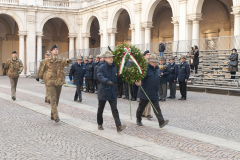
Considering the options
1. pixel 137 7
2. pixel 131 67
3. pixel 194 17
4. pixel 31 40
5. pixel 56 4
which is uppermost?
pixel 56 4

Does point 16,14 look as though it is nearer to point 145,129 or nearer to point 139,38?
point 139,38

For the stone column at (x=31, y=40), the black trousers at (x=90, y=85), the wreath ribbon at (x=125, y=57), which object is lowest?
the black trousers at (x=90, y=85)

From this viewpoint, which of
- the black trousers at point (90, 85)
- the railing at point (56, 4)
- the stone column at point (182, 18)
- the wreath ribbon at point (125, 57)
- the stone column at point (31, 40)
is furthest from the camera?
the railing at point (56, 4)

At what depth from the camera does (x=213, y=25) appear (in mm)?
25906

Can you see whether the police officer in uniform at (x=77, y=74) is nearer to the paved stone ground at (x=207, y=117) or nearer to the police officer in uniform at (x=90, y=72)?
the paved stone ground at (x=207, y=117)

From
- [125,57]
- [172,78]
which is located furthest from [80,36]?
[125,57]

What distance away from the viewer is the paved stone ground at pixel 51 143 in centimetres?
522

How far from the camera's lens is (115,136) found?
21.4ft

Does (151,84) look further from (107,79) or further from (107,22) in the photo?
(107,22)

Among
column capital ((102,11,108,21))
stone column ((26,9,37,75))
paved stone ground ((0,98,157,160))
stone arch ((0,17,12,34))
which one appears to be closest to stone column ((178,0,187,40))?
column capital ((102,11,108,21))

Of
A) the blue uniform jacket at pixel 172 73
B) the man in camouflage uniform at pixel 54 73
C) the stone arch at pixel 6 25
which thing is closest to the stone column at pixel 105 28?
the stone arch at pixel 6 25

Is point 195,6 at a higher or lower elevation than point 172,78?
higher

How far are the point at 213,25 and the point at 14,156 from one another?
76.1ft

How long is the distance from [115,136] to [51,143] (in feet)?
4.16
